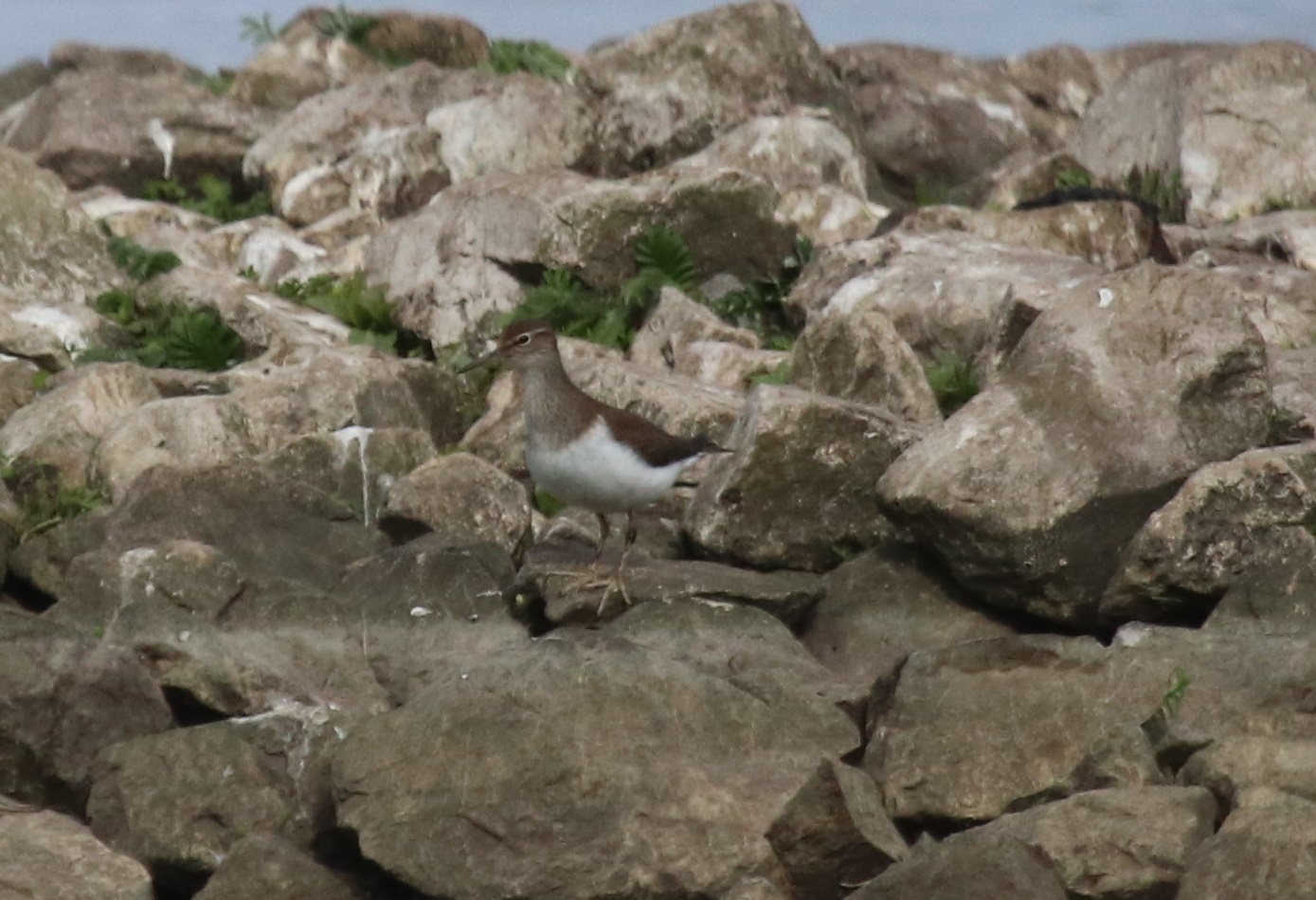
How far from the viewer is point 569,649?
1020cm

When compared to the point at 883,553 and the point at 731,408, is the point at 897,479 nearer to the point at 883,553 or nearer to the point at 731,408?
the point at 883,553

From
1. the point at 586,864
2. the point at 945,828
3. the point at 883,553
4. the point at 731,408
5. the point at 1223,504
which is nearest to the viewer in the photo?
the point at 586,864

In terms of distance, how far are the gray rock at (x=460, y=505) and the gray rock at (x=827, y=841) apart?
3.85m

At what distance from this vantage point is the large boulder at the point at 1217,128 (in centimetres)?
1903

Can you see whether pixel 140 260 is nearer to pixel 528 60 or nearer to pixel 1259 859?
pixel 528 60

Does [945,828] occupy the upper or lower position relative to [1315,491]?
lower

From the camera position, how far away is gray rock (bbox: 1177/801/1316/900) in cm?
809

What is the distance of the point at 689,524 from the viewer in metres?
13.1

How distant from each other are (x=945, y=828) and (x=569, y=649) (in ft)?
6.15

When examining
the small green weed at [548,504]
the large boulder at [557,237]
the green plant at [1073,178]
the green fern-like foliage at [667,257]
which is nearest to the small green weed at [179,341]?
the large boulder at [557,237]

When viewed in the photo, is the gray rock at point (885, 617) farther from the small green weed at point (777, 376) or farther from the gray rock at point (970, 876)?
the gray rock at point (970, 876)

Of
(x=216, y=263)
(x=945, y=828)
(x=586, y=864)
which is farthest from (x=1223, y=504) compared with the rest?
(x=216, y=263)

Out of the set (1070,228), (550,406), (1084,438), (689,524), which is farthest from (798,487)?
(1070,228)

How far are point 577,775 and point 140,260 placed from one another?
9925mm
